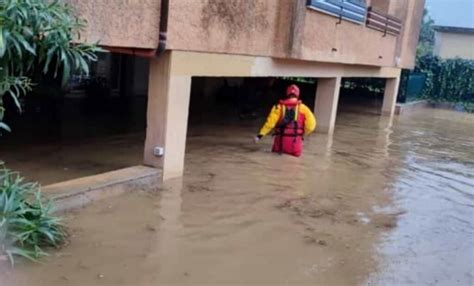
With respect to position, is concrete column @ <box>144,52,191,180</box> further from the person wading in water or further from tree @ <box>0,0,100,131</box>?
the person wading in water

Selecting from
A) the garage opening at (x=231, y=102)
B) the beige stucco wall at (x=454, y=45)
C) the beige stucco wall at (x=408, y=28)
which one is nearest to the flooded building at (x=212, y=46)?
the garage opening at (x=231, y=102)

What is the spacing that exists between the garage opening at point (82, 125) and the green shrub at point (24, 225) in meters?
2.02

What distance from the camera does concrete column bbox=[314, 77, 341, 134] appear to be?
1325 cm

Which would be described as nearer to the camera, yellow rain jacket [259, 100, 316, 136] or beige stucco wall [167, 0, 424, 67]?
beige stucco wall [167, 0, 424, 67]

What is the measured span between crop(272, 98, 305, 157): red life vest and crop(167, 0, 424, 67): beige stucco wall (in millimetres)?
831

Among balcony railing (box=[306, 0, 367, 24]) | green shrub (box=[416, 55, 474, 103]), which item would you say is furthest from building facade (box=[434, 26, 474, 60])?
balcony railing (box=[306, 0, 367, 24])

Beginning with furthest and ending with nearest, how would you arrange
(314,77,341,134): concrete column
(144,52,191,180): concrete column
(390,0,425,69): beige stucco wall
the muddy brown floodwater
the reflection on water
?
(390,0,425,69): beige stucco wall < (314,77,341,134): concrete column < (144,52,191,180): concrete column < the reflection on water < the muddy brown floodwater

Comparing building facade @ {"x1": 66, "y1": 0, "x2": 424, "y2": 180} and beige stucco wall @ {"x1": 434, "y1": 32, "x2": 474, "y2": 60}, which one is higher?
beige stucco wall @ {"x1": 434, "y1": 32, "x2": 474, "y2": 60}

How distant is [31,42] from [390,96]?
16312mm

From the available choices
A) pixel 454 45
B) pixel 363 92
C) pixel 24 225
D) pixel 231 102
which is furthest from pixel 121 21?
pixel 454 45

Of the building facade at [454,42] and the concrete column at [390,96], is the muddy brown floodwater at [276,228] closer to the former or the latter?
the concrete column at [390,96]

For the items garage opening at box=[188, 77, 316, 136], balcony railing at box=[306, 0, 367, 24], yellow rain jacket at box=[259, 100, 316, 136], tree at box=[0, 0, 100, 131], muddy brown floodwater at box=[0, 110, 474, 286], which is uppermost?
balcony railing at box=[306, 0, 367, 24]

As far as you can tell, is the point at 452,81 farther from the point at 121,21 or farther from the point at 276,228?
the point at 121,21

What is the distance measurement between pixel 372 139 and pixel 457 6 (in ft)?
189
